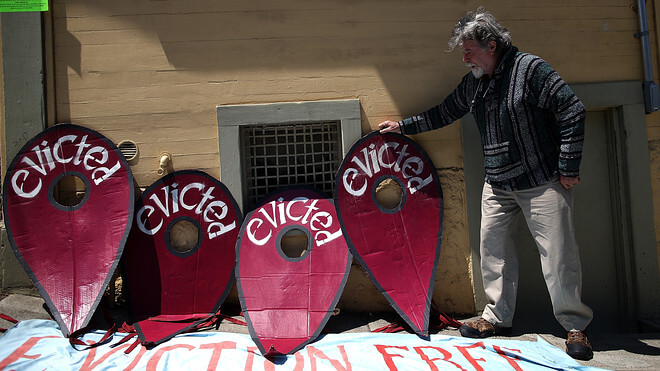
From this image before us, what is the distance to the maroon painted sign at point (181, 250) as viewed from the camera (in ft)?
11.6

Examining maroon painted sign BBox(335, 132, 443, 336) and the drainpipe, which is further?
the drainpipe

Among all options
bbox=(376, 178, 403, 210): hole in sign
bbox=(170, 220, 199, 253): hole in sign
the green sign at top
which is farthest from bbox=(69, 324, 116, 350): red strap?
the green sign at top

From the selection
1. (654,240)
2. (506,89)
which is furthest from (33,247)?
(654,240)

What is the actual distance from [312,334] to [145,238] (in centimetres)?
149

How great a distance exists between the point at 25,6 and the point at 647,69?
5075 millimetres

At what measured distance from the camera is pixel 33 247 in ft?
11.3

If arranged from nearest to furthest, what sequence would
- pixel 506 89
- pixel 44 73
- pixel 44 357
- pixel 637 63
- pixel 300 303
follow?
1. pixel 44 357
2. pixel 506 89
3. pixel 300 303
4. pixel 44 73
5. pixel 637 63

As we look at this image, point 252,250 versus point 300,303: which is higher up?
point 252,250

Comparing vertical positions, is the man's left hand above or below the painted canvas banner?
above

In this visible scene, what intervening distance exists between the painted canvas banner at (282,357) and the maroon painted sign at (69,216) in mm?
287

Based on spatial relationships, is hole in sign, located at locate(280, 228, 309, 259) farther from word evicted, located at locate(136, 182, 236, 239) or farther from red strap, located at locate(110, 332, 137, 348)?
red strap, located at locate(110, 332, 137, 348)

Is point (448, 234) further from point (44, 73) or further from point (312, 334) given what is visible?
point (44, 73)

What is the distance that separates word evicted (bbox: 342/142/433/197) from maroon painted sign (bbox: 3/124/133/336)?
5.65ft

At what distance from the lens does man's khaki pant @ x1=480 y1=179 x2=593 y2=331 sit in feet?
10.2
